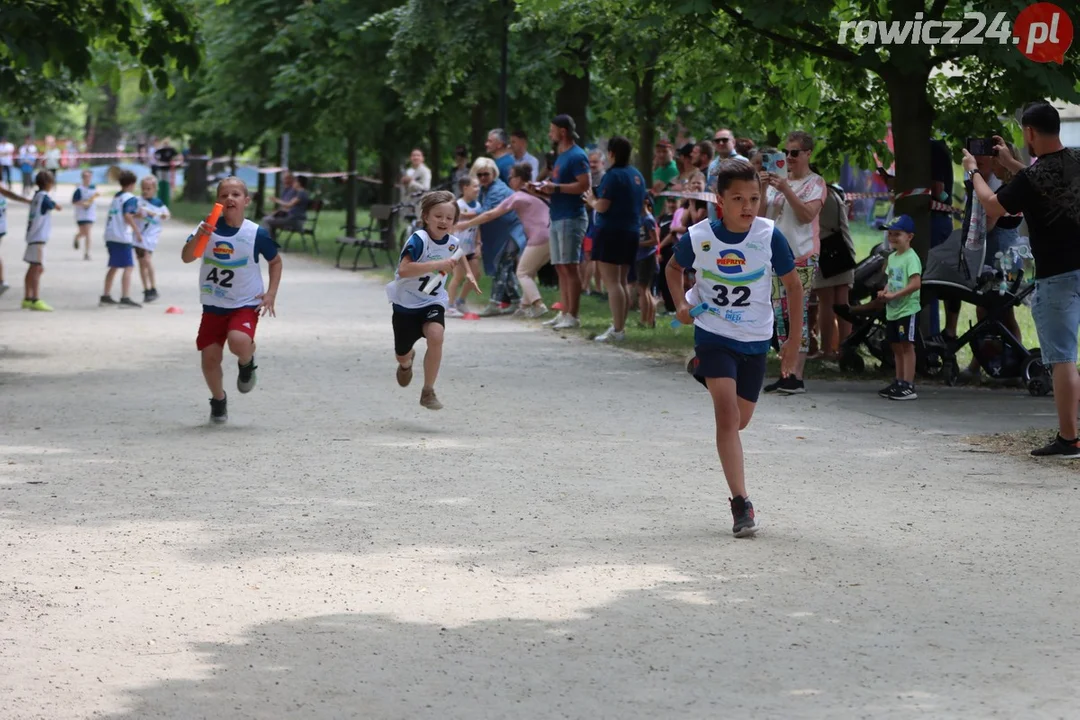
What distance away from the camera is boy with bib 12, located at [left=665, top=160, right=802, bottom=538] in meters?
7.80

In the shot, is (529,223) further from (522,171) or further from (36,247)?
(36,247)

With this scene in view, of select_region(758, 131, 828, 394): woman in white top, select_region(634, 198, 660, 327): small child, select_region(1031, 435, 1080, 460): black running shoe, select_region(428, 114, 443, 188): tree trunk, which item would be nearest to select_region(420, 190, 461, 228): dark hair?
select_region(758, 131, 828, 394): woman in white top

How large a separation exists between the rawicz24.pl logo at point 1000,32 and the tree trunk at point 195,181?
45.8 meters

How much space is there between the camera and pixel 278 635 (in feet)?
19.7

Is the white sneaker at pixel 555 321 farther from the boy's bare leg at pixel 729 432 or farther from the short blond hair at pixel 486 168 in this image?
the boy's bare leg at pixel 729 432

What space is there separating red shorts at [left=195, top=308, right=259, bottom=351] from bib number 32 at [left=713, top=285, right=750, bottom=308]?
4272 mm

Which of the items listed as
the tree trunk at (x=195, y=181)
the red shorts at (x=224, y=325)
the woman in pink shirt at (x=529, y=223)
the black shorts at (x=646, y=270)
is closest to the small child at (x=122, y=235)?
the woman in pink shirt at (x=529, y=223)

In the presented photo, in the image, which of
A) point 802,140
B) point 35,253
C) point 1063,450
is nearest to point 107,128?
point 35,253

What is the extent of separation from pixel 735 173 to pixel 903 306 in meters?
5.21

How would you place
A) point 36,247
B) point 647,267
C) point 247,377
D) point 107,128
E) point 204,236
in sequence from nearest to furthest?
point 204,236, point 247,377, point 647,267, point 36,247, point 107,128

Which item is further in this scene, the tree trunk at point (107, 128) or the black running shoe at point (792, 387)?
the tree trunk at point (107, 128)

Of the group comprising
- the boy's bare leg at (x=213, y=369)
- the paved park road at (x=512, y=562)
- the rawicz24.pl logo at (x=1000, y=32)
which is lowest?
the paved park road at (x=512, y=562)

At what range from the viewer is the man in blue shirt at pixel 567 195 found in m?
17.5

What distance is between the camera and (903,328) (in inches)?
500
